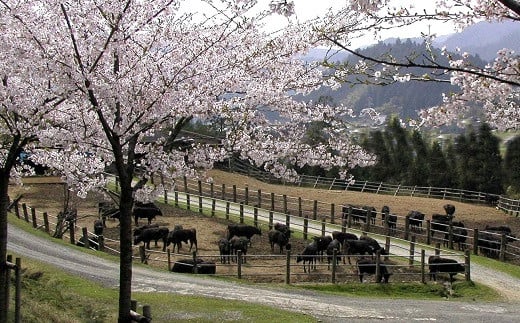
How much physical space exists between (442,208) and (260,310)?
23519 mm

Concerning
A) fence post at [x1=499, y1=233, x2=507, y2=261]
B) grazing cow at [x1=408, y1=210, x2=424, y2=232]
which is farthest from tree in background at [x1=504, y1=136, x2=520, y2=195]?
fence post at [x1=499, y1=233, x2=507, y2=261]

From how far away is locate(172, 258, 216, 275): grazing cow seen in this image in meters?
17.7

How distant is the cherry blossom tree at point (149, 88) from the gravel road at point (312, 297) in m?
4.84

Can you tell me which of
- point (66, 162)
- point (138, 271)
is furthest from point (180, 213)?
point (66, 162)

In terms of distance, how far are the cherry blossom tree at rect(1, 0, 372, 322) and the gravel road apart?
15.9 feet

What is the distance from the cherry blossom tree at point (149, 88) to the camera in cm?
708

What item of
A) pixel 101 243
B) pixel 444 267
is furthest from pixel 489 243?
pixel 101 243

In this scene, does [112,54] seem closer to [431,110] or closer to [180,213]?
[431,110]

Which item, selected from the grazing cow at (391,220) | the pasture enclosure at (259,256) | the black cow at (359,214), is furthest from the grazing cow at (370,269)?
the black cow at (359,214)

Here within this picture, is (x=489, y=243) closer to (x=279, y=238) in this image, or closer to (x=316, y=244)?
(x=316, y=244)

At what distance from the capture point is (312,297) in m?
15.1

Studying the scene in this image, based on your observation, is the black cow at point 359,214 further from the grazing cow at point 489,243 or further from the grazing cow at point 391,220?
the grazing cow at point 489,243

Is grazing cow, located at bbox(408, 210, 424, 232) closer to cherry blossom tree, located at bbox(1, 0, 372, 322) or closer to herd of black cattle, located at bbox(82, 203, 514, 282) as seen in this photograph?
herd of black cattle, located at bbox(82, 203, 514, 282)

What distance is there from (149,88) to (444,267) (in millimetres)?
13439
